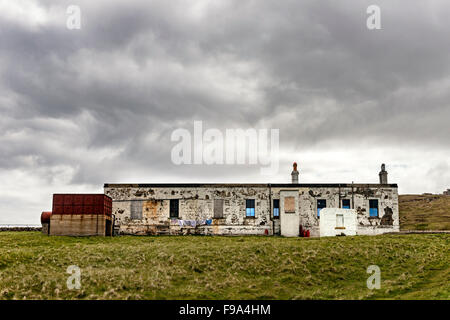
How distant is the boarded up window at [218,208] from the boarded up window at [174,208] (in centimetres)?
299

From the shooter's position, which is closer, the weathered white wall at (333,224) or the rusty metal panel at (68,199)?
the rusty metal panel at (68,199)

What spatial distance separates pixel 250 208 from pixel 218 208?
2532mm

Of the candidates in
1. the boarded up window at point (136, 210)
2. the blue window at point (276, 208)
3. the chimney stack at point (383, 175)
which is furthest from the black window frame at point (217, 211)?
the chimney stack at point (383, 175)

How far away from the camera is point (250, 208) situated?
36188mm

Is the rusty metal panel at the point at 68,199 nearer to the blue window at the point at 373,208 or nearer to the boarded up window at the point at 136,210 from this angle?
the boarded up window at the point at 136,210

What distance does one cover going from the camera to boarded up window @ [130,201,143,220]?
117ft

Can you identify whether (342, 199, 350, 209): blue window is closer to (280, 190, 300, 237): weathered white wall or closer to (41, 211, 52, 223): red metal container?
(280, 190, 300, 237): weathered white wall

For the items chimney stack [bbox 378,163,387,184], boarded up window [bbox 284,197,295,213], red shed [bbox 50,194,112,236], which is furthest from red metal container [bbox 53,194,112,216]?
chimney stack [bbox 378,163,387,184]

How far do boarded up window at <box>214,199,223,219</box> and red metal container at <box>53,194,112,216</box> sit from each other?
8.86 metres

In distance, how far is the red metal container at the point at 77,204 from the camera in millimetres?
31141

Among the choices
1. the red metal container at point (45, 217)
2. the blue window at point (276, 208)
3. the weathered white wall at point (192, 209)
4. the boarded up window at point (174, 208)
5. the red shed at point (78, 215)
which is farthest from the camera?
the blue window at point (276, 208)

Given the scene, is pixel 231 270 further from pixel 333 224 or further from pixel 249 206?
pixel 249 206
